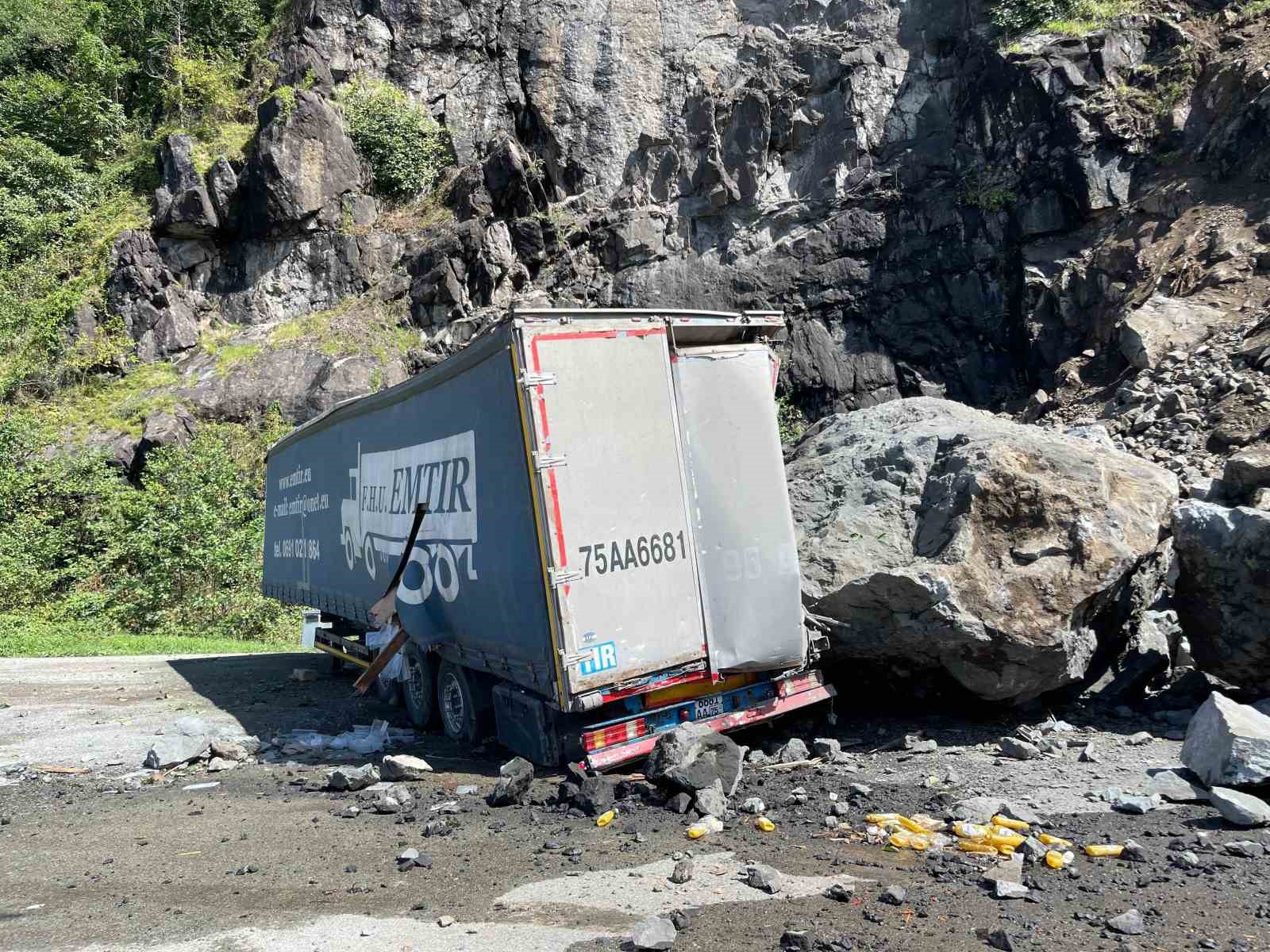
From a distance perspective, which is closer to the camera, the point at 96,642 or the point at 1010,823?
the point at 1010,823

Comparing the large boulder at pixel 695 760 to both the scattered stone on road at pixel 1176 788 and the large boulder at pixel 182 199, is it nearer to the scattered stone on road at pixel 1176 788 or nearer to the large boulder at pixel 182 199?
the scattered stone on road at pixel 1176 788

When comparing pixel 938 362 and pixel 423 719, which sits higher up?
pixel 938 362

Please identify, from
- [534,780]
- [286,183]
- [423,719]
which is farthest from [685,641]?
[286,183]

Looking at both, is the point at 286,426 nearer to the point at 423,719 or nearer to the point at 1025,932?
the point at 423,719

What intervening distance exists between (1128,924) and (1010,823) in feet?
4.25

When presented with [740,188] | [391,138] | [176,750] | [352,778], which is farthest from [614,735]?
[391,138]

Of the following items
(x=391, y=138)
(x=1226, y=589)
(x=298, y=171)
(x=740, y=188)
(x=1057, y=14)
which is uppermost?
(x=391, y=138)

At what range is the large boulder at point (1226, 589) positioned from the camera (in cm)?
679

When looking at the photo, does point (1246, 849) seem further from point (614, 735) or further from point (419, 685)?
point (419, 685)

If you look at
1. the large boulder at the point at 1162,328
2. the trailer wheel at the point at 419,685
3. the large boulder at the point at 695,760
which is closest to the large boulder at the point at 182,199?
the trailer wheel at the point at 419,685

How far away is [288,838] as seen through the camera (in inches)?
218

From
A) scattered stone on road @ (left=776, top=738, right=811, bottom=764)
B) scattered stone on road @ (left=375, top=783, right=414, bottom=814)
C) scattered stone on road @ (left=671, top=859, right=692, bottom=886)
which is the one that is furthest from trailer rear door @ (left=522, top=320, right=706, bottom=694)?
scattered stone on road @ (left=671, top=859, right=692, bottom=886)

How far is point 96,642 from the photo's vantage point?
50.7ft

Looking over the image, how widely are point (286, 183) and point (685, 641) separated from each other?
3015cm
